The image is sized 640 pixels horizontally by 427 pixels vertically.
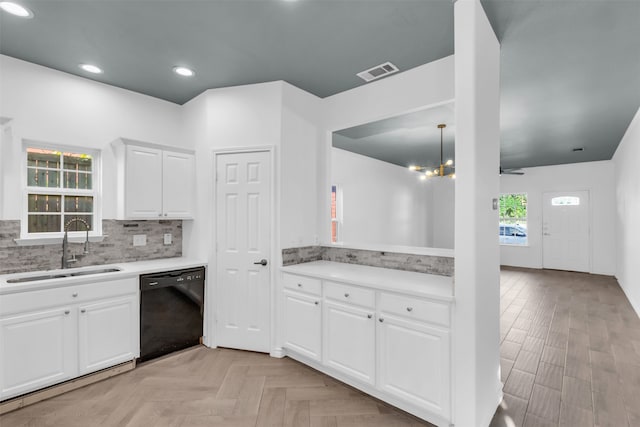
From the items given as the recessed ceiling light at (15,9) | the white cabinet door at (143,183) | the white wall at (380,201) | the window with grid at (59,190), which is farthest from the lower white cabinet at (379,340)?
the white wall at (380,201)

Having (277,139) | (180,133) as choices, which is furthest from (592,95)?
(180,133)

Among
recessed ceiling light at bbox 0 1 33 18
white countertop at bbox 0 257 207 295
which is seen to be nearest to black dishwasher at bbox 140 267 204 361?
white countertop at bbox 0 257 207 295

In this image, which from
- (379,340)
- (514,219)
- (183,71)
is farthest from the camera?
(514,219)

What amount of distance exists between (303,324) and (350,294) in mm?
692

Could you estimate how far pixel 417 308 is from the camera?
218 cm

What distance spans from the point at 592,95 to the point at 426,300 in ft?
11.6

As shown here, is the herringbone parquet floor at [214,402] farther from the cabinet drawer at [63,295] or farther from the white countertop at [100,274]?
the white countertop at [100,274]

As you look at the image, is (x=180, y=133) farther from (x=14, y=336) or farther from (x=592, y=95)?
(x=592, y=95)

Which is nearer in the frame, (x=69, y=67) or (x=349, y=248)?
(x=69, y=67)

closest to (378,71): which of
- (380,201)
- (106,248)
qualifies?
(106,248)

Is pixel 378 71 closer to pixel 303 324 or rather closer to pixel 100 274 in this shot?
pixel 303 324

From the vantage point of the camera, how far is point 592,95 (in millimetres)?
3617

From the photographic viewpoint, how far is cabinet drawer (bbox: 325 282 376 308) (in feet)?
8.06

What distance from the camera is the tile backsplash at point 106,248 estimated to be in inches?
111
